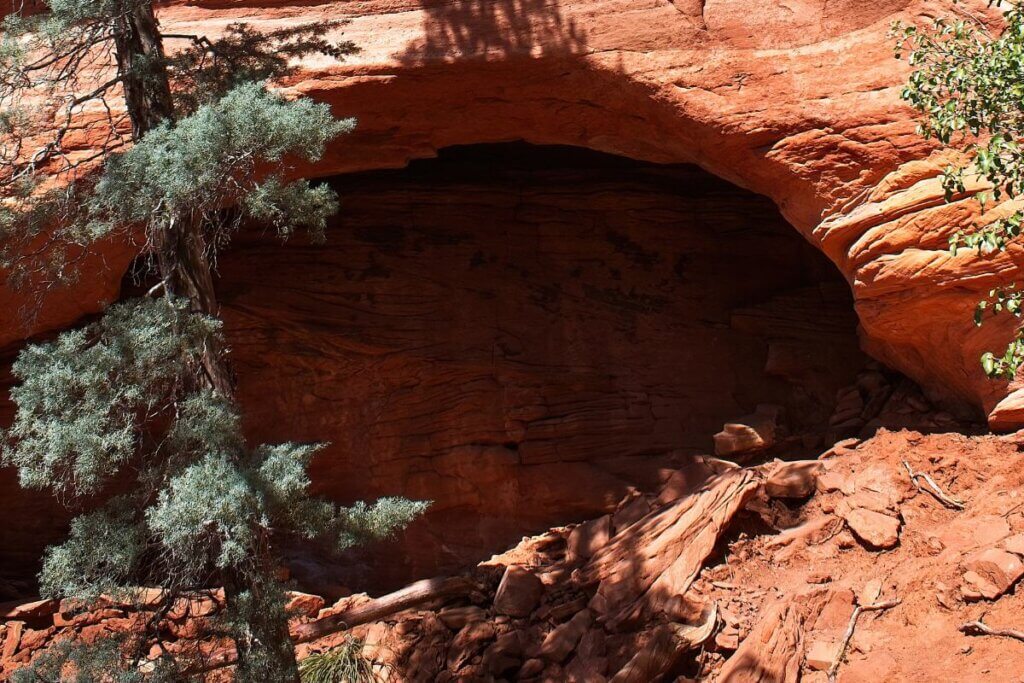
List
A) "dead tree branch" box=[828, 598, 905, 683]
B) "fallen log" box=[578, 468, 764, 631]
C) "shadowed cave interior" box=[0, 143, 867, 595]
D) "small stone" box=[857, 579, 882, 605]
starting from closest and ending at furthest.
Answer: "dead tree branch" box=[828, 598, 905, 683]
"small stone" box=[857, 579, 882, 605]
"fallen log" box=[578, 468, 764, 631]
"shadowed cave interior" box=[0, 143, 867, 595]

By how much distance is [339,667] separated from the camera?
6.73 metres

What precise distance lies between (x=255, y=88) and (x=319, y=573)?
13.9 ft

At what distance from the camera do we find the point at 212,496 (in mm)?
5129

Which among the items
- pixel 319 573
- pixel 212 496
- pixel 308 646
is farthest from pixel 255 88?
pixel 319 573

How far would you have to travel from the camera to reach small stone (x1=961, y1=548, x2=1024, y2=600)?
5.80 meters

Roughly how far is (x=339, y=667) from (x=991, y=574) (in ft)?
12.5

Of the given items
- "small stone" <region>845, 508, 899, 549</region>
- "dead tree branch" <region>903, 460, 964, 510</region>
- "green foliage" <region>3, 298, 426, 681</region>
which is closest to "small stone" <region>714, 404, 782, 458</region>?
A: "dead tree branch" <region>903, 460, 964, 510</region>

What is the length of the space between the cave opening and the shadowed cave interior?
0.02 m

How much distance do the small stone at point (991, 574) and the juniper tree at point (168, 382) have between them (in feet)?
10.0

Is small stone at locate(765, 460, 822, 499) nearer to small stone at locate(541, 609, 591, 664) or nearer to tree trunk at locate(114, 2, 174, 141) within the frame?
small stone at locate(541, 609, 591, 664)

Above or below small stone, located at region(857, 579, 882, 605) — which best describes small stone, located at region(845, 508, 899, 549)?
above

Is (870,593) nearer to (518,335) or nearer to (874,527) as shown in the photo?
(874,527)

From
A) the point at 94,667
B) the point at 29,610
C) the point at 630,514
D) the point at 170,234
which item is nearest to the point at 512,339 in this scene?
the point at 630,514

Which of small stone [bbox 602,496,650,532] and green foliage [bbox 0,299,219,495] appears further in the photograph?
small stone [bbox 602,496,650,532]
